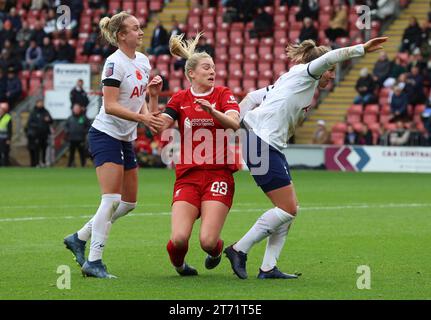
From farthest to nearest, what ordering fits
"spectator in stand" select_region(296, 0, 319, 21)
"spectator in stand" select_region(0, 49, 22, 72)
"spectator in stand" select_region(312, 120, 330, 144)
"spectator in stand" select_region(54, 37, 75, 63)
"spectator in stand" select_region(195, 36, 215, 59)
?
"spectator in stand" select_region(0, 49, 22, 72) → "spectator in stand" select_region(54, 37, 75, 63) → "spectator in stand" select_region(296, 0, 319, 21) → "spectator in stand" select_region(195, 36, 215, 59) → "spectator in stand" select_region(312, 120, 330, 144)

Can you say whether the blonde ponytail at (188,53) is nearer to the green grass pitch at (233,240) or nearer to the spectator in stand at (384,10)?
the green grass pitch at (233,240)

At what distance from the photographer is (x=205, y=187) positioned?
9680 mm

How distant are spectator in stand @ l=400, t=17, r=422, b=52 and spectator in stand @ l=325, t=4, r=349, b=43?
185cm

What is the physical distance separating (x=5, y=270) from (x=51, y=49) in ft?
83.0

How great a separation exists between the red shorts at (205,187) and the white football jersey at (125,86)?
712 mm

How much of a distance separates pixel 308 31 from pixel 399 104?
3.82m

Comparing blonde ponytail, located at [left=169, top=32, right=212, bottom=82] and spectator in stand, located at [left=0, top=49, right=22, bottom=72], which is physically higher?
blonde ponytail, located at [left=169, top=32, right=212, bottom=82]

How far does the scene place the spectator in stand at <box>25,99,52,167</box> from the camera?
101ft

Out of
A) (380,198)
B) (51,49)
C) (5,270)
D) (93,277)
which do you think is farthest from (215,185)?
(51,49)

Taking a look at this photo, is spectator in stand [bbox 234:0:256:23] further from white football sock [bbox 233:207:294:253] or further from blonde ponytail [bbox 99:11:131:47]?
white football sock [bbox 233:207:294:253]

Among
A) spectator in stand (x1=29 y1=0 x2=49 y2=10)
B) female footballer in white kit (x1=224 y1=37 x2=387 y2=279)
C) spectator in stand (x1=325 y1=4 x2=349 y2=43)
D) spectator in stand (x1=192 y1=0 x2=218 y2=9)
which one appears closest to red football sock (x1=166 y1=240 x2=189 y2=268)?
female footballer in white kit (x1=224 y1=37 x2=387 y2=279)

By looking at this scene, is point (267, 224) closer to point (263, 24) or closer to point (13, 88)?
point (263, 24)

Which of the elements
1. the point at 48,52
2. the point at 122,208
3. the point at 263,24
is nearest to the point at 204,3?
the point at 263,24

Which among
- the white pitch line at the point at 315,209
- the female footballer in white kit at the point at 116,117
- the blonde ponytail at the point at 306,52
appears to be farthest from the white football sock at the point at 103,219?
the white pitch line at the point at 315,209
